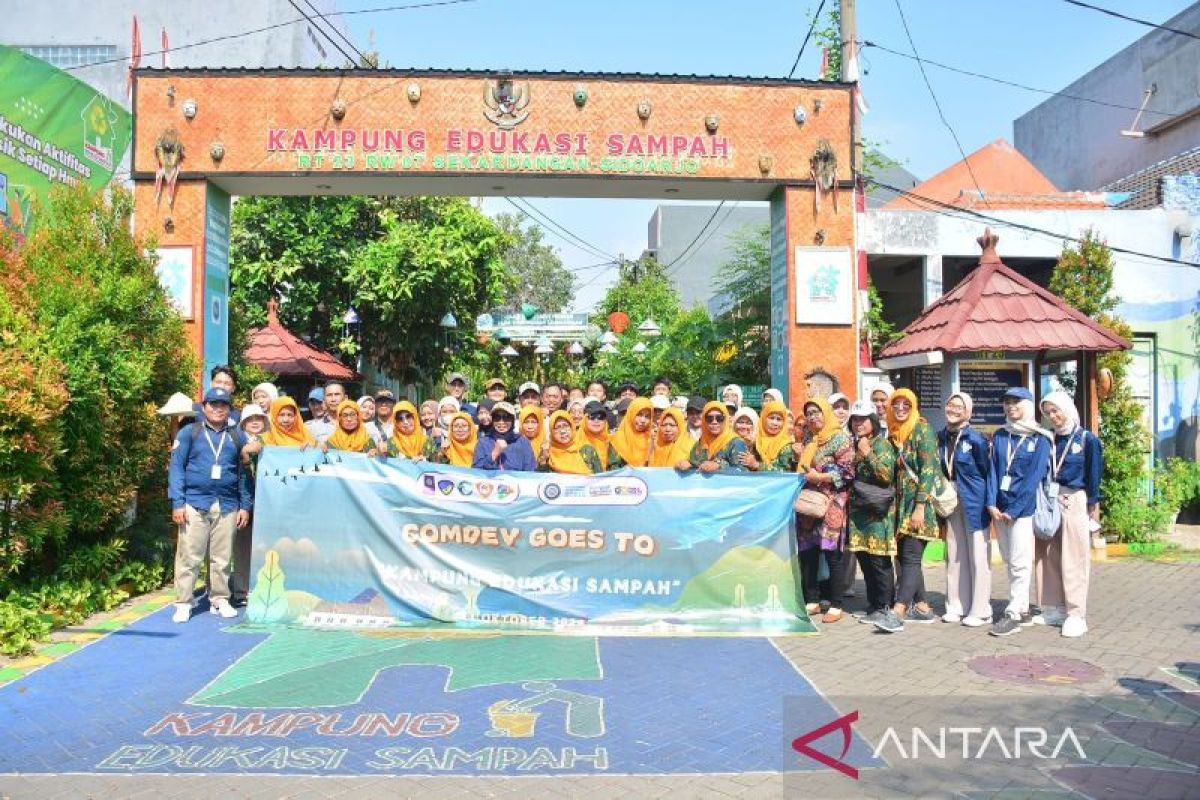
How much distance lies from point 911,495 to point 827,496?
26.2 inches

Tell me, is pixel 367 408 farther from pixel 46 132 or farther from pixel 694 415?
pixel 46 132

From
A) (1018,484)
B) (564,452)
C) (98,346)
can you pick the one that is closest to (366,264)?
(98,346)

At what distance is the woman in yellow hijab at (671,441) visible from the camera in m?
8.00

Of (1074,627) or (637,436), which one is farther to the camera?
(637,436)

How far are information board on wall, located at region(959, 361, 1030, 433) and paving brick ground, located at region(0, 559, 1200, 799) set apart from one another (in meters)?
2.48

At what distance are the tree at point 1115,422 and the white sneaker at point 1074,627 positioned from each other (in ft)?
15.7

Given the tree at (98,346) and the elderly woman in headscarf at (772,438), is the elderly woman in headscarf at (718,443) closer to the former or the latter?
the elderly woman in headscarf at (772,438)

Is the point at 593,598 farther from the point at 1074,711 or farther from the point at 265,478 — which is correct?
the point at 1074,711

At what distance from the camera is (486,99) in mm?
11492

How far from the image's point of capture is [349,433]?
316 inches

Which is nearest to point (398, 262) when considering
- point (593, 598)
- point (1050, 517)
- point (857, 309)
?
point (857, 309)

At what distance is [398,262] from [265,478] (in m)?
11.6

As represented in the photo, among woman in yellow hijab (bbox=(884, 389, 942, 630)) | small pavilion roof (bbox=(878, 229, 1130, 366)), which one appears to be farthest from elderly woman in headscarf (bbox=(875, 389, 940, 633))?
small pavilion roof (bbox=(878, 229, 1130, 366))

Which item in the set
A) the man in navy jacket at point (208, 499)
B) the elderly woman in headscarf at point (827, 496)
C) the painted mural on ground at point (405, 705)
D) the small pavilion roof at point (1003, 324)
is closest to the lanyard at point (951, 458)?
the elderly woman in headscarf at point (827, 496)
